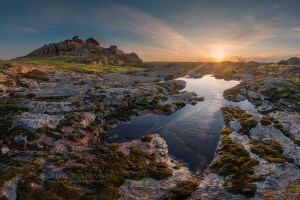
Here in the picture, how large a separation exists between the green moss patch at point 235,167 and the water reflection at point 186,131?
1.94m

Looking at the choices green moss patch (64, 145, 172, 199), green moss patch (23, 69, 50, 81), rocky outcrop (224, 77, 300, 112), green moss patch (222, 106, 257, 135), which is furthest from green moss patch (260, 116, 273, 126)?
green moss patch (23, 69, 50, 81)

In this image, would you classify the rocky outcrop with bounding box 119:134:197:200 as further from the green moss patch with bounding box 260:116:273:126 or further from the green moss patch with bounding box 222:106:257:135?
the green moss patch with bounding box 260:116:273:126

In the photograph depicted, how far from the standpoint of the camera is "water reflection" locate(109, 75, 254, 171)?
37.2m

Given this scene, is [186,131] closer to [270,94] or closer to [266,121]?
[266,121]

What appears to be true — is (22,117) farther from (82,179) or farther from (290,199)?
(290,199)

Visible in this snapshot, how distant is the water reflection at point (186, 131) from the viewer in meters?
37.2

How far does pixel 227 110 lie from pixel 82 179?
1682 inches

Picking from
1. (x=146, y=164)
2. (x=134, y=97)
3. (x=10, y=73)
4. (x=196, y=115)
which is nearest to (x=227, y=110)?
(x=196, y=115)

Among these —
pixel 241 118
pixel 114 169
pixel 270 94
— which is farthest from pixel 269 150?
pixel 270 94

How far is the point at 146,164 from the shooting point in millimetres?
31531

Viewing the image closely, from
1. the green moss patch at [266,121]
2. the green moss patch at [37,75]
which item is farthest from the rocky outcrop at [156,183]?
the green moss patch at [37,75]

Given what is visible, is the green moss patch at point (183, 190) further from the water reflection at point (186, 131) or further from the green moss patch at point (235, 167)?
the water reflection at point (186, 131)

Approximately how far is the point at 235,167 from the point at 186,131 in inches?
672

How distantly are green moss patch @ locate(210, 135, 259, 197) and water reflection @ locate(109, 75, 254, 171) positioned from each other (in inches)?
76.5
